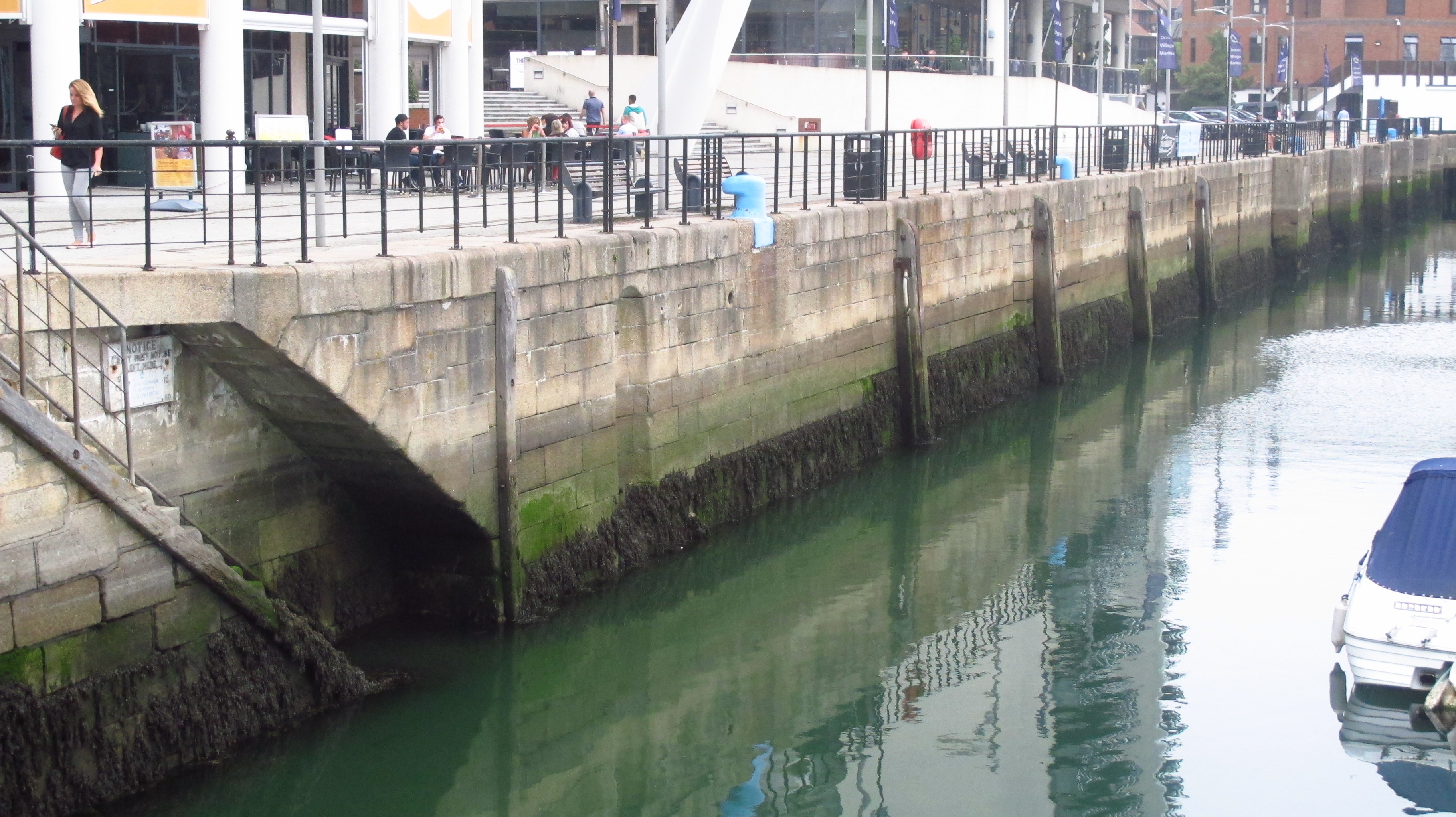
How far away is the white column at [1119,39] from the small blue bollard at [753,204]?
2331 inches

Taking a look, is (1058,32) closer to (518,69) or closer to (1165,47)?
(1165,47)

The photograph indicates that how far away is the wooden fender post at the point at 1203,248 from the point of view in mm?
36656

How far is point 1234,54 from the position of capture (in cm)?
5516

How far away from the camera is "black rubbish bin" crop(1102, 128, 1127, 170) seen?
33.5m

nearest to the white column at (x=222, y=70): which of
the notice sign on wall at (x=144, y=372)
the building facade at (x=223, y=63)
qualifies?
the building facade at (x=223, y=63)

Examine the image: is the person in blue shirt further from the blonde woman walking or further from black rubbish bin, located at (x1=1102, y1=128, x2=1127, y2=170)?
the blonde woman walking

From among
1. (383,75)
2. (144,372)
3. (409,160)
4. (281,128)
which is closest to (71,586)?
(144,372)

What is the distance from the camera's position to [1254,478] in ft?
68.7

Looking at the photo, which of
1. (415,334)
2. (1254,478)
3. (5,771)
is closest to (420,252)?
(415,334)

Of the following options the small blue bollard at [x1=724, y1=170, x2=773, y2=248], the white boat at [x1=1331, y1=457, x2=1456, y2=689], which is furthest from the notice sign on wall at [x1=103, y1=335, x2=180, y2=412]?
the white boat at [x1=1331, y1=457, x2=1456, y2=689]

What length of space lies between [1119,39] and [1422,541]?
213 ft

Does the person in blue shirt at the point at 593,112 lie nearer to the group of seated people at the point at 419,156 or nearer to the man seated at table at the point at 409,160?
the group of seated people at the point at 419,156

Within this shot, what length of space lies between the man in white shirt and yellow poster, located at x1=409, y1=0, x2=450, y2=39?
1.53m

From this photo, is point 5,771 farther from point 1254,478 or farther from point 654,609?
point 1254,478
